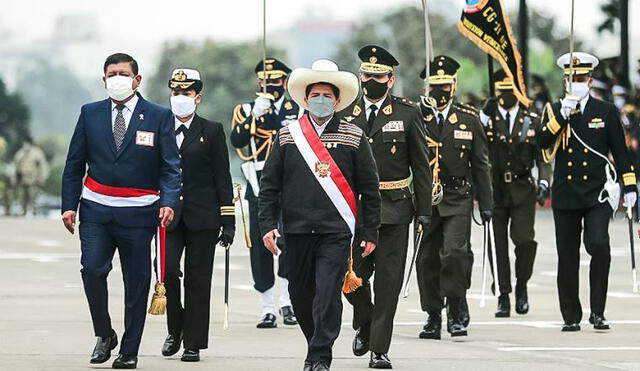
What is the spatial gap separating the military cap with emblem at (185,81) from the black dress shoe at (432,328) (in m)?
2.76

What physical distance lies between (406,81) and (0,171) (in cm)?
3013

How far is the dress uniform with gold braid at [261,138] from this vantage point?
1730 cm

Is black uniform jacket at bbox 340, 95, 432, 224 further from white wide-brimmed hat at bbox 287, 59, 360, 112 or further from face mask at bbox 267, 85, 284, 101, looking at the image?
face mask at bbox 267, 85, 284, 101

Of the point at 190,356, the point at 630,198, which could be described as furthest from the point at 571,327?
the point at 190,356

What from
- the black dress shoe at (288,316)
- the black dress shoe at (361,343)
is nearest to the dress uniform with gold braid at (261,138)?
the black dress shoe at (288,316)

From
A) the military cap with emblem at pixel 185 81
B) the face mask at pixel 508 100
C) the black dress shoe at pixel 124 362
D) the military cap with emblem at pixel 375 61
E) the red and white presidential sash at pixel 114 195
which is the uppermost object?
the military cap with emblem at pixel 375 61

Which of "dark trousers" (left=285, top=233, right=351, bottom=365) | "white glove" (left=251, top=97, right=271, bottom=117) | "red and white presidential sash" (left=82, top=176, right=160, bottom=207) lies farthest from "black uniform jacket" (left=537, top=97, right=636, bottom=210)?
"red and white presidential sash" (left=82, top=176, right=160, bottom=207)

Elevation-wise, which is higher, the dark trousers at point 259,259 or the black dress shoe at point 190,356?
the dark trousers at point 259,259

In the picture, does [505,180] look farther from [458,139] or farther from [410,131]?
[410,131]

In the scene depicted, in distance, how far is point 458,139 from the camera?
1611 cm

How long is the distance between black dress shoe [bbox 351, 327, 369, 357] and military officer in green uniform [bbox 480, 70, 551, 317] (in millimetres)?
4625

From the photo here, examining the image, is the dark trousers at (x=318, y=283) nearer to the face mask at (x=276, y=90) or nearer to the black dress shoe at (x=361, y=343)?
the black dress shoe at (x=361, y=343)

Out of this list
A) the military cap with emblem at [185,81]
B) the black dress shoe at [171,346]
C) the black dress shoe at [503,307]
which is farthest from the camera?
the black dress shoe at [503,307]

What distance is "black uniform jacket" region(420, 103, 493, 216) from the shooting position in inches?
631
